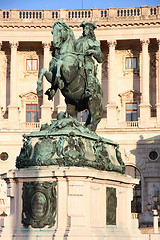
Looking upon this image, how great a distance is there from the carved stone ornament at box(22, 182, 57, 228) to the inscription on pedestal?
1462 millimetres

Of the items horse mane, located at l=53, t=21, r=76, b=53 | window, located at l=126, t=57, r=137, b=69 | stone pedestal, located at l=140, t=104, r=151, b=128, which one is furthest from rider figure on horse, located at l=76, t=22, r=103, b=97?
window, located at l=126, t=57, r=137, b=69

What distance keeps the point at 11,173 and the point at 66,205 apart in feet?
5.18

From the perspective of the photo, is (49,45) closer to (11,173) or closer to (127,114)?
(127,114)

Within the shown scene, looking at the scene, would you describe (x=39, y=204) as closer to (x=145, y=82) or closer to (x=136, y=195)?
(x=136, y=195)

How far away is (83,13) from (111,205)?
4712 cm

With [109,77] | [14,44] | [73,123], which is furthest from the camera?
[14,44]

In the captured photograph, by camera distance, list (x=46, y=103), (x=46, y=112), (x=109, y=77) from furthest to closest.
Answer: (x=109, y=77), (x=46, y=103), (x=46, y=112)

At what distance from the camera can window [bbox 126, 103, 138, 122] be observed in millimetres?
62059

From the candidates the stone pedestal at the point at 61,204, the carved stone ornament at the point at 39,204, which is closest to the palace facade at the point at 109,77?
the stone pedestal at the point at 61,204

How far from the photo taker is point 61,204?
1645 cm

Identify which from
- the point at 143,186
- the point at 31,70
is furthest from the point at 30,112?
the point at 143,186

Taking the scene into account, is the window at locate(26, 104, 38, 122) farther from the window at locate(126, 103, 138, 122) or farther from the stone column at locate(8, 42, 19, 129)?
the window at locate(126, 103, 138, 122)

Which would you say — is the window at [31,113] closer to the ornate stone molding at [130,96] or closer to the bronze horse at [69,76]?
the ornate stone molding at [130,96]

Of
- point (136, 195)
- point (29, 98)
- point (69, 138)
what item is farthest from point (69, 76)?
point (29, 98)
